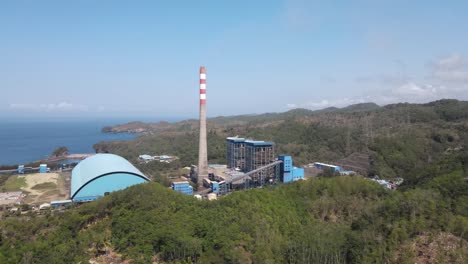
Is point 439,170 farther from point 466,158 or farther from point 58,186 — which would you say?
point 58,186

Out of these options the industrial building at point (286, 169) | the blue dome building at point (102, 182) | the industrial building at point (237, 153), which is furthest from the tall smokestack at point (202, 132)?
the industrial building at point (286, 169)

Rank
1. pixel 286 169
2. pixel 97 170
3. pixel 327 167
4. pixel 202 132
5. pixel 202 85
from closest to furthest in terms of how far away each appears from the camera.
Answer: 1. pixel 97 170
2. pixel 202 85
3. pixel 202 132
4. pixel 286 169
5. pixel 327 167

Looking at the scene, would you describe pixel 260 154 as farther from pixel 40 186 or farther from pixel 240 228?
pixel 40 186

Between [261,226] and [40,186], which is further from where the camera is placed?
[40,186]

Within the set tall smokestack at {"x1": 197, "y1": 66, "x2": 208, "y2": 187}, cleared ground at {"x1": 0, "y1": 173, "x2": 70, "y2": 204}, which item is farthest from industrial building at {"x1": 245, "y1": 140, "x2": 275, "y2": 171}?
cleared ground at {"x1": 0, "y1": 173, "x2": 70, "y2": 204}

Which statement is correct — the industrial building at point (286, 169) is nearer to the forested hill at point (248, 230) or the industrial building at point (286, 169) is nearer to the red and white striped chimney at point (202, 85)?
the red and white striped chimney at point (202, 85)

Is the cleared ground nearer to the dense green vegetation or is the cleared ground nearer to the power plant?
the power plant

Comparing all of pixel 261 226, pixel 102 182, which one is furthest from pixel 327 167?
pixel 261 226

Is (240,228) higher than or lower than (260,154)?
lower

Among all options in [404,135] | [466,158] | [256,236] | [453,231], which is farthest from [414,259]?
[404,135]
